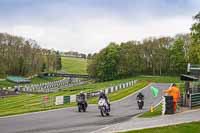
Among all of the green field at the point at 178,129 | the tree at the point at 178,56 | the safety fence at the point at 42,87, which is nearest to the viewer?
the green field at the point at 178,129

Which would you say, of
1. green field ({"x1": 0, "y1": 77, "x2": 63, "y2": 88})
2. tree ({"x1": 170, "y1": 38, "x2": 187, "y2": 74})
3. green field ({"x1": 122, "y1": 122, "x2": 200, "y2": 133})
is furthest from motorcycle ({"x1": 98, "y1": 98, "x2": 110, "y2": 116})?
tree ({"x1": 170, "y1": 38, "x2": 187, "y2": 74})

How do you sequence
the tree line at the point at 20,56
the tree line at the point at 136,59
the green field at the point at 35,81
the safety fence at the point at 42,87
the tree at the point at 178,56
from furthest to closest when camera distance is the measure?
1. the tree line at the point at 20,56
2. the tree line at the point at 136,59
3. the tree at the point at 178,56
4. the green field at the point at 35,81
5. the safety fence at the point at 42,87

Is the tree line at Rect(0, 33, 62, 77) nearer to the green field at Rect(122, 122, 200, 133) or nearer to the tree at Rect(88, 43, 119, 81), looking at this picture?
the tree at Rect(88, 43, 119, 81)

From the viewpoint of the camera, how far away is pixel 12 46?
138 meters

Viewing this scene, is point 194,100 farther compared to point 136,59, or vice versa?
point 136,59

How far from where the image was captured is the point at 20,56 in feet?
460

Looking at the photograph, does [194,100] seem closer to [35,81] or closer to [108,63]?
[108,63]

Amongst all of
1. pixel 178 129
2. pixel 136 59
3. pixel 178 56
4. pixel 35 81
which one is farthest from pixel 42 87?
pixel 178 129

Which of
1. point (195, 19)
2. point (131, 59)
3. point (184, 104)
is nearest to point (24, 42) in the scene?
point (131, 59)

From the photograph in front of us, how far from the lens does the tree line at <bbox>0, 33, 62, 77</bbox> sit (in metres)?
136

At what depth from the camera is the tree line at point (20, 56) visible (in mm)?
135700

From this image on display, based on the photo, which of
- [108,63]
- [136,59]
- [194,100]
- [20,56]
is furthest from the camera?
[20,56]

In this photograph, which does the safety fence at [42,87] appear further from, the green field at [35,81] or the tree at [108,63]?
the tree at [108,63]

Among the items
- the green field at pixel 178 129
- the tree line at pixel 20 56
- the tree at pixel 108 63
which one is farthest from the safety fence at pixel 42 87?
the green field at pixel 178 129
